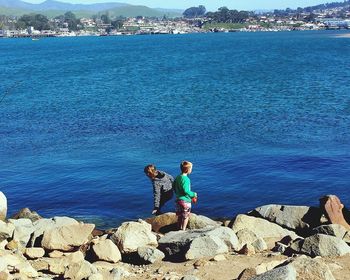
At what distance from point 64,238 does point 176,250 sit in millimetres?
3092

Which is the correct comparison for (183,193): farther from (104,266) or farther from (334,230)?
(334,230)

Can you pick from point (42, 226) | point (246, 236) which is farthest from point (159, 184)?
point (42, 226)

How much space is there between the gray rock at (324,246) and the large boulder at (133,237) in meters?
3.84

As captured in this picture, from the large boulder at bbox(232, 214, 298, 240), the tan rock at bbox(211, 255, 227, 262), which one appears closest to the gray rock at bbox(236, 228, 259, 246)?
the large boulder at bbox(232, 214, 298, 240)

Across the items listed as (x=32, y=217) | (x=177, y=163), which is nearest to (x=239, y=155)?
(x=177, y=163)

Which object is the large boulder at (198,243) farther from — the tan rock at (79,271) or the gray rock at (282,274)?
the gray rock at (282,274)

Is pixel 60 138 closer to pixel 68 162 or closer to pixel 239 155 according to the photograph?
pixel 68 162

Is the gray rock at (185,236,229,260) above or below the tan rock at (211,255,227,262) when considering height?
above

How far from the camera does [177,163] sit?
27.5 metres

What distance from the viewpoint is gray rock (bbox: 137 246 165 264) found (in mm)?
13969

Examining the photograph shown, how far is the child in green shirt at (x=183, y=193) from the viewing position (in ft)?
48.6

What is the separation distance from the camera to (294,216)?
17.4 meters

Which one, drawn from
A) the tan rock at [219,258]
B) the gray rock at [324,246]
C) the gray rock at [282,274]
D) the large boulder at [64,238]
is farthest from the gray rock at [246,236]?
the gray rock at [282,274]

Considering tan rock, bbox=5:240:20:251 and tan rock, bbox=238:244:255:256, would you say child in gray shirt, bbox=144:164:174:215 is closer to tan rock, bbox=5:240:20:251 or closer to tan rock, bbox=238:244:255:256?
tan rock, bbox=238:244:255:256
